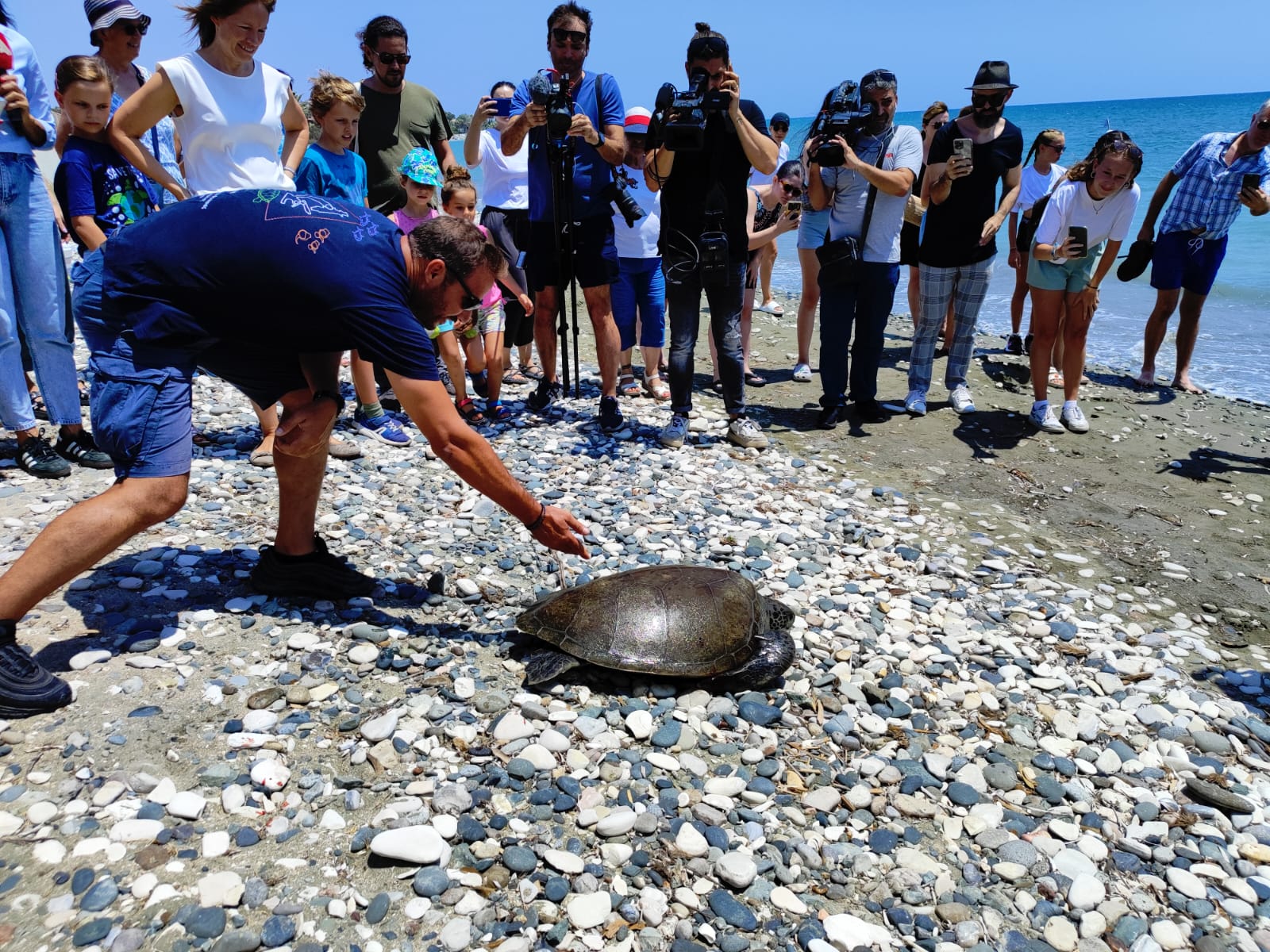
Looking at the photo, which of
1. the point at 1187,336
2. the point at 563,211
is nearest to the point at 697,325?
the point at 563,211

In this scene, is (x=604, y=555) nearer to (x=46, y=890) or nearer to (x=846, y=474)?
(x=846, y=474)

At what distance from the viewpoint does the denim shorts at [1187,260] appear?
788 cm

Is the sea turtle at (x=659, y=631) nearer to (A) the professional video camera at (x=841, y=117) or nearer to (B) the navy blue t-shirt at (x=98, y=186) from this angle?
(B) the navy blue t-shirt at (x=98, y=186)

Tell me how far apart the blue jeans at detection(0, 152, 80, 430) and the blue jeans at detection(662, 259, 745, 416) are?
4.08 metres

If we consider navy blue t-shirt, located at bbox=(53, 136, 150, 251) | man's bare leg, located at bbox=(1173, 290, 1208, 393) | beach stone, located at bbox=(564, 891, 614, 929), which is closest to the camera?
beach stone, located at bbox=(564, 891, 614, 929)

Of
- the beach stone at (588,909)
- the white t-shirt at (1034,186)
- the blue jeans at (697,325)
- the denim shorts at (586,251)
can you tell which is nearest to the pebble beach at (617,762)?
the beach stone at (588,909)

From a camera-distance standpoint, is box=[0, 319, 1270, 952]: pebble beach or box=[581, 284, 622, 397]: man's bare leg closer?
box=[0, 319, 1270, 952]: pebble beach

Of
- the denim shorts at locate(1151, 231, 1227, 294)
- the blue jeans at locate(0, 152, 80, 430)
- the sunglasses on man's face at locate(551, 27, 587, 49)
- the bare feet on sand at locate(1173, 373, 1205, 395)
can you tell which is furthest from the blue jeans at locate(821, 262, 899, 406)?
the blue jeans at locate(0, 152, 80, 430)

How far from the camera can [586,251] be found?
244 inches

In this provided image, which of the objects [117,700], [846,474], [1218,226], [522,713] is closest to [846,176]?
[846,474]

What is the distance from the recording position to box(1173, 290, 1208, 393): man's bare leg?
26.6 feet

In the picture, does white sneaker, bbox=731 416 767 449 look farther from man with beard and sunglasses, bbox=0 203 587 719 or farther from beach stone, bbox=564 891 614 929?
beach stone, bbox=564 891 614 929

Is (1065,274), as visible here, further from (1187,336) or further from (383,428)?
(383,428)

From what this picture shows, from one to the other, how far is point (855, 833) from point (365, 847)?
1.68 m
